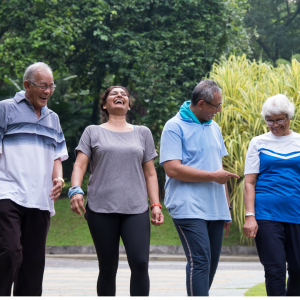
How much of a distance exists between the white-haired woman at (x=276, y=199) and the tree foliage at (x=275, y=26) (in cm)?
2951

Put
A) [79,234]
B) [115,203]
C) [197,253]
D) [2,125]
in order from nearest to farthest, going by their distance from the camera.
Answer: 1. [2,125]
2. [197,253]
3. [115,203]
4. [79,234]

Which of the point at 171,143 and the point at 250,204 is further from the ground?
the point at 171,143

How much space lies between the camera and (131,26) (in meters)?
16.6

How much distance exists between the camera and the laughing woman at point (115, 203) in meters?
3.61

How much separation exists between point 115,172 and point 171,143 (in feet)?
1.51

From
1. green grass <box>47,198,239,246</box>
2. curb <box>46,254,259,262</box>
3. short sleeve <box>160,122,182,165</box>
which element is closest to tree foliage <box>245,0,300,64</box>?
green grass <box>47,198,239,246</box>

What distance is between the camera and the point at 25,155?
3482 mm

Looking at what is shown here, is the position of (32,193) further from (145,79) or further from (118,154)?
(145,79)

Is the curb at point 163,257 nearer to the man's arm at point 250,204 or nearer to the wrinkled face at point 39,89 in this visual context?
the man's arm at point 250,204

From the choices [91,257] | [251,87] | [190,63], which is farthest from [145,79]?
[91,257]

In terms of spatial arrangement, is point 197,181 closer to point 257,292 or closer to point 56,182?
point 56,182

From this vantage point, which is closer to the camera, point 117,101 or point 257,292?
point 117,101

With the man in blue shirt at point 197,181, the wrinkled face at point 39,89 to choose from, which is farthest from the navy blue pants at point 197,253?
the wrinkled face at point 39,89

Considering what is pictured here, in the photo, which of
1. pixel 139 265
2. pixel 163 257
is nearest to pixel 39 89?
pixel 139 265
